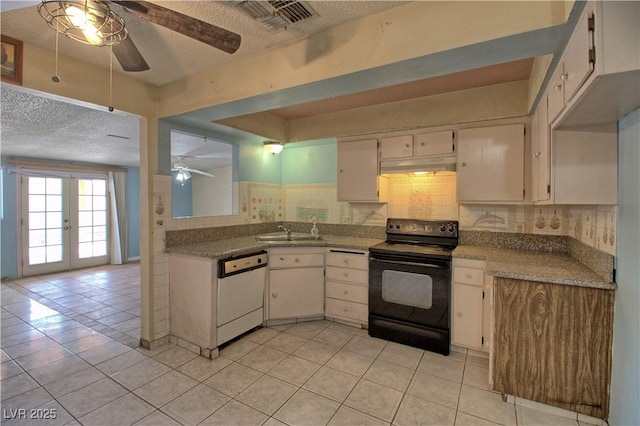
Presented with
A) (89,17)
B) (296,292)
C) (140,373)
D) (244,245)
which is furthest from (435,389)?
(89,17)

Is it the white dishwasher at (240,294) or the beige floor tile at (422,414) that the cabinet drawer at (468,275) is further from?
the white dishwasher at (240,294)

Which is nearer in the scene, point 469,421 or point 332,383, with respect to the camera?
point 469,421

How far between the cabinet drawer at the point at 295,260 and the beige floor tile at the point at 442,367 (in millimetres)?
1321

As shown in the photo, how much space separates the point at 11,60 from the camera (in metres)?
1.83

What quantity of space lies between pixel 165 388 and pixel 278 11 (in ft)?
8.29

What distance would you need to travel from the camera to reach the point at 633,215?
56.7 inches

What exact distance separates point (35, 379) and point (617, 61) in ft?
12.5

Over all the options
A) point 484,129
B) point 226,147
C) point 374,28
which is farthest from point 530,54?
point 226,147

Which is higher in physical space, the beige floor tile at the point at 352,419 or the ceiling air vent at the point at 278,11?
the ceiling air vent at the point at 278,11

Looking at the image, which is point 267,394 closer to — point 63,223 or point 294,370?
point 294,370

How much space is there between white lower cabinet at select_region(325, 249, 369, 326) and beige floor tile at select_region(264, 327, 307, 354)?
0.49 meters

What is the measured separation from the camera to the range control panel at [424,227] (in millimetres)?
2975

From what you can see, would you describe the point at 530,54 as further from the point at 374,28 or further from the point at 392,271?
the point at 392,271

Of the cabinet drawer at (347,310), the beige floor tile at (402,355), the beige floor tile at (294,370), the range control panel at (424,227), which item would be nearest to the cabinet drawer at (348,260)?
the cabinet drawer at (347,310)
